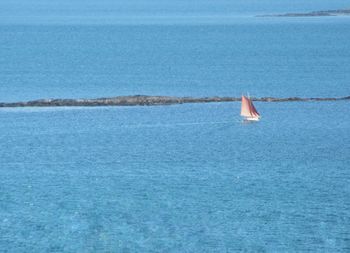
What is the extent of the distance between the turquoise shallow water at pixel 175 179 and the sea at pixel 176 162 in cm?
7

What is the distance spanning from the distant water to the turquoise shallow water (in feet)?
44.4

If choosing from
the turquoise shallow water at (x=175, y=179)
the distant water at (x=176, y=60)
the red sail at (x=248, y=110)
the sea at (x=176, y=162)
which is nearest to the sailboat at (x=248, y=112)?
the red sail at (x=248, y=110)

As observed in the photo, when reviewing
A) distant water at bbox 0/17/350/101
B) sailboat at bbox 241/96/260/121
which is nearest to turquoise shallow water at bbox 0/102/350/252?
sailboat at bbox 241/96/260/121

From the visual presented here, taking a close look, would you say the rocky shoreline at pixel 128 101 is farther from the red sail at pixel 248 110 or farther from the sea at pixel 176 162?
the red sail at pixel 248 110

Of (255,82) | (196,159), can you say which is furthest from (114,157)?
(255,82)

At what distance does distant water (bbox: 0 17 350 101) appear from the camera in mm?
90812

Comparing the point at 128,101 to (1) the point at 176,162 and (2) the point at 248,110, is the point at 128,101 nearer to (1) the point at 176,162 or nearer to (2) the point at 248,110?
(2) the point at 248,110

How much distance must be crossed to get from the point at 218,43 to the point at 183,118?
80.8 metres

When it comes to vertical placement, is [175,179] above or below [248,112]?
below

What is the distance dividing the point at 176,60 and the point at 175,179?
2789 inches

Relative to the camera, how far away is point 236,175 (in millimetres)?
53969

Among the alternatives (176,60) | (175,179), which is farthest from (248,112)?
(176,60)

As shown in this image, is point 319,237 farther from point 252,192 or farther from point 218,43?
point 218,43

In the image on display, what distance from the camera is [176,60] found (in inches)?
4845
